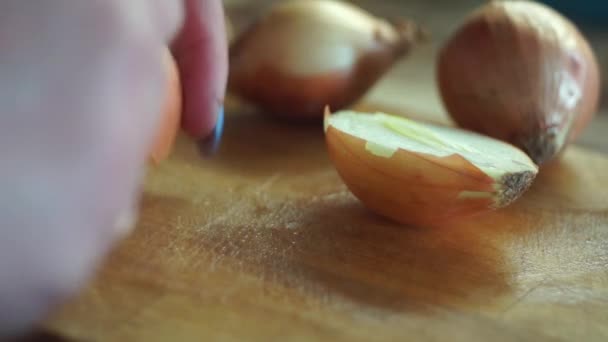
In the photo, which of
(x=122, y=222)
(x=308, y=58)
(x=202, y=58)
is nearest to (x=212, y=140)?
(x=202, y=58)

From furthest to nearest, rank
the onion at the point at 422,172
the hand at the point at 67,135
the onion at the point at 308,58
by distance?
the onion at the point at 308,58, the onion at the point at 422,172, the hand at the point at 67,135

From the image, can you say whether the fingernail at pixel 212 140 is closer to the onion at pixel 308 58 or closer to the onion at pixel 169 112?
the onion at pixel 169 112

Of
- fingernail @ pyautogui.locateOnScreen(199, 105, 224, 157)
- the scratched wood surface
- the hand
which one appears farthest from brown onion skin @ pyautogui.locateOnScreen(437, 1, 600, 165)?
the hand

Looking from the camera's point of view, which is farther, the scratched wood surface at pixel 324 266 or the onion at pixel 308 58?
the onion at pixel 308 58

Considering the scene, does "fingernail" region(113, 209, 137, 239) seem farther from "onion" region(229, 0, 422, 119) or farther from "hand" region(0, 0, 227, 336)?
"onion" region(229, 0, 422, 119)

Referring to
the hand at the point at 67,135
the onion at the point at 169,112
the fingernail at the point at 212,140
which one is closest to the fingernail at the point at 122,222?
the hand at the point at 67,135

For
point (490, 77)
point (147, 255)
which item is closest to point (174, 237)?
point (147, 255)

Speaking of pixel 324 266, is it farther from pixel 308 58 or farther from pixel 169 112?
pixel 308 58
